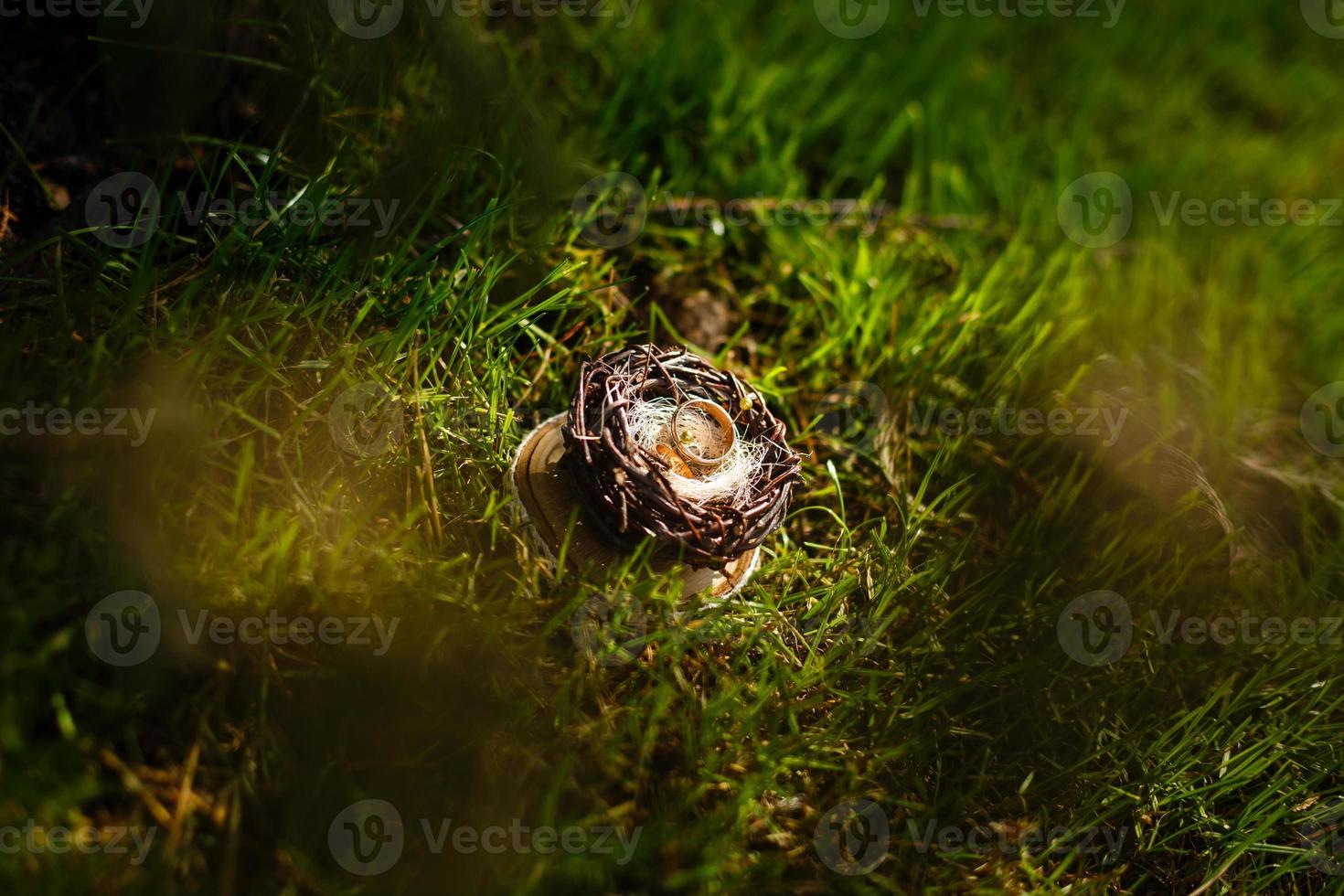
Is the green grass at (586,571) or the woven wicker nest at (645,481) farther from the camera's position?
the woven wicker nest at (645,481)

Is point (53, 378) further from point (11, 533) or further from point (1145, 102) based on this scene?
point (1145, 102)

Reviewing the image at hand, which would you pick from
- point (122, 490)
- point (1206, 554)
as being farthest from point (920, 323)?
point (122, 490)

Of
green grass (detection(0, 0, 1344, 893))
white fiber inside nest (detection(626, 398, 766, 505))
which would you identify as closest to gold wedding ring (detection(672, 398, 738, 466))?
white fiber inside nest (detection(626, 398, 766, 505))

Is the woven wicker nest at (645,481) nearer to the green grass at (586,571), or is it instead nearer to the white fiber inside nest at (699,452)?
the white fiber inside nest at (699,452)

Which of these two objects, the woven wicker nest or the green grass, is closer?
the green grass

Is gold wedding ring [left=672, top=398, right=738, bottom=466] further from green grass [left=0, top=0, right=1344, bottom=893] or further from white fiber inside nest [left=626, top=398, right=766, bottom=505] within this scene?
green grass [left=0, top=0, right=1344, bottom=893]

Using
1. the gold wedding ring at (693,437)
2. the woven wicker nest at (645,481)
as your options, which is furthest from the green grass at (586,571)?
the gold wedding ring at (693,437)

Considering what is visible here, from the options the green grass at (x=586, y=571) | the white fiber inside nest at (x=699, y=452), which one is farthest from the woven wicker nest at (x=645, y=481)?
the green grass at (x=586, y=571)
